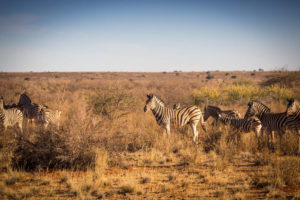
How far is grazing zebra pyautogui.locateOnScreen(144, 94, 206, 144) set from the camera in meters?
7.93

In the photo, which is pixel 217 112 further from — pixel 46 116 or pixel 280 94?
pixel 280 94

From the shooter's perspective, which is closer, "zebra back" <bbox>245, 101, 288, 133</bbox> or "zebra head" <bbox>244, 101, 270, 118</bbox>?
"zebra back" <bbox>245, 101, 288, 133</bbox>

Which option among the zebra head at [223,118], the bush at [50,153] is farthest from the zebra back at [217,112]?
the bush at [50,153]

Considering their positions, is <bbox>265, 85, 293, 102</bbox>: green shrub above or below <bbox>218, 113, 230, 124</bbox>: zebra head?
above

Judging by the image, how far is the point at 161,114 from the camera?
26.3ft

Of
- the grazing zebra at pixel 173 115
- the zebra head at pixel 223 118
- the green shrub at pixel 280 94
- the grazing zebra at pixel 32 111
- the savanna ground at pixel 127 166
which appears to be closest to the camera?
the savanna ground at pixel 127 166

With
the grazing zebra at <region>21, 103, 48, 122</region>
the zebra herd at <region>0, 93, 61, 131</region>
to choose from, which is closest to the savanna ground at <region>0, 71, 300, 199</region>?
the zebra herd at <region>0, 93, 61, 131</region>

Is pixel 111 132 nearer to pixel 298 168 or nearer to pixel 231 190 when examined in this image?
pixel 231 190

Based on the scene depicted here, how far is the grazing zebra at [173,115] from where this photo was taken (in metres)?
7.93

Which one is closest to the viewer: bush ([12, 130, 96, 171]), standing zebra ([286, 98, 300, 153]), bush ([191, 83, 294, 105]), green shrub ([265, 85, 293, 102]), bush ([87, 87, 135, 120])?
bush ([12, 130, 96, 171])

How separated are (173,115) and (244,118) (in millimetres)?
2850

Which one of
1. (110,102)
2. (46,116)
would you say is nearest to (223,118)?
(110,102)

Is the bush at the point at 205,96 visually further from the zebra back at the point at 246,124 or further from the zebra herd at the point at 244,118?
the zebra back at the point at 246,124

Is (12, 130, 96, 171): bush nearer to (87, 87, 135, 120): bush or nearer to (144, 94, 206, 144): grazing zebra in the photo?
(144, 94, 206, 144): grazing zebra
